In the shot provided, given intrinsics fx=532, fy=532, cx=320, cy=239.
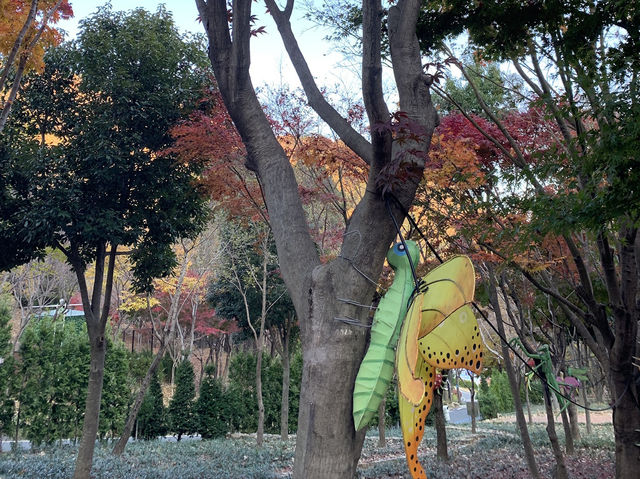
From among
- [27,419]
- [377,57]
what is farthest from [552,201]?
[27,419]

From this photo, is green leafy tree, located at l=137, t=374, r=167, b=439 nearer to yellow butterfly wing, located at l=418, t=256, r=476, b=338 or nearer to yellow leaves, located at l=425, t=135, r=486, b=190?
yellow leaves, located at l=425, t=135, r=486, b=190

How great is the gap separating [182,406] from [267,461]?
18.7 feet

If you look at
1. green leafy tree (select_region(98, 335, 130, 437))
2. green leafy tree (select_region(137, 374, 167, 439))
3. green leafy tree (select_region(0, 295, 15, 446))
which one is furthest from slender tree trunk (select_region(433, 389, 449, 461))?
green leafy tree (select_region(0, 295, 15, 446))

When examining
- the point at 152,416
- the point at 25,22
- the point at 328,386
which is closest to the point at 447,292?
the point at 328,386

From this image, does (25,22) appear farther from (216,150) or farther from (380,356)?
(380,356)

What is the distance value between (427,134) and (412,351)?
148 cm

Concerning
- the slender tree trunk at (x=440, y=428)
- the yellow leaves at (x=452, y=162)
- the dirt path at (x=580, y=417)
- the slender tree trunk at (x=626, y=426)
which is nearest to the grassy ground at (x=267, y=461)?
the slender tree trunk at (x=440, y=428)

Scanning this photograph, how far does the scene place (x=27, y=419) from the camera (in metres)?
11.7

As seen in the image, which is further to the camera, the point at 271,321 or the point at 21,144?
the point at 271,321

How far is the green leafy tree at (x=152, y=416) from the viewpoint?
544 inches

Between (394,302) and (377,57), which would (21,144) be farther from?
(394,302)

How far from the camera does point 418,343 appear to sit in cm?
255

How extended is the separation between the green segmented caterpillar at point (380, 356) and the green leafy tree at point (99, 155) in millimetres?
5218

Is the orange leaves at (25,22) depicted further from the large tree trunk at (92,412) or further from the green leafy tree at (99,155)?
the large tree trunk at (92,412)
